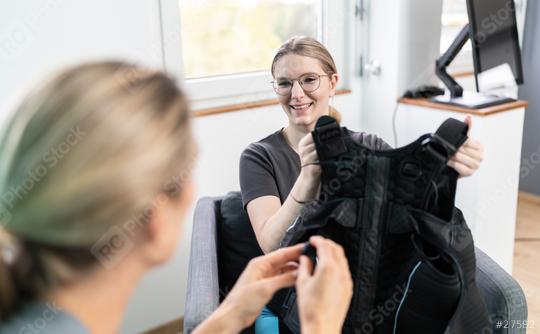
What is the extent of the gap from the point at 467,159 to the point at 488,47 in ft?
3.78

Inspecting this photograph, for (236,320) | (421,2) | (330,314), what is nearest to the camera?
(330,314)

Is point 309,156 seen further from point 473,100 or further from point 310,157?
point 473,100

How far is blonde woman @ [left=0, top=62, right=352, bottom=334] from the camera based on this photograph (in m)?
0.52

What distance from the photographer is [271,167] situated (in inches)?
56.3

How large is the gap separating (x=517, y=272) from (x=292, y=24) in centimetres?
170

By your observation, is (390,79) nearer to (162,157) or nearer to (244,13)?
(244,13)

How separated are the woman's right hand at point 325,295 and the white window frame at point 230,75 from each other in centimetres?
98

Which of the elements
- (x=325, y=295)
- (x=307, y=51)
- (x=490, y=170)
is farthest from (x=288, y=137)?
(x=490, y=170)

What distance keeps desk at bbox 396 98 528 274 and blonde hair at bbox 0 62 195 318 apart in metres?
1.68

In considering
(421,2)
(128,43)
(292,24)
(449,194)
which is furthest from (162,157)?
(421,2)

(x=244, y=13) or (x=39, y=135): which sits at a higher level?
(x=244, y=13)

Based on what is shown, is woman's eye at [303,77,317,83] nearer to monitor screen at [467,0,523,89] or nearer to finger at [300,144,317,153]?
finger at [300,144,317,153]

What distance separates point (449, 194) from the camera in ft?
3.12

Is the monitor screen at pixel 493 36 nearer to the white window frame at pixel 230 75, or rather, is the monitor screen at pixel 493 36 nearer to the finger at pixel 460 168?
the white window frame at pixel 230 75
